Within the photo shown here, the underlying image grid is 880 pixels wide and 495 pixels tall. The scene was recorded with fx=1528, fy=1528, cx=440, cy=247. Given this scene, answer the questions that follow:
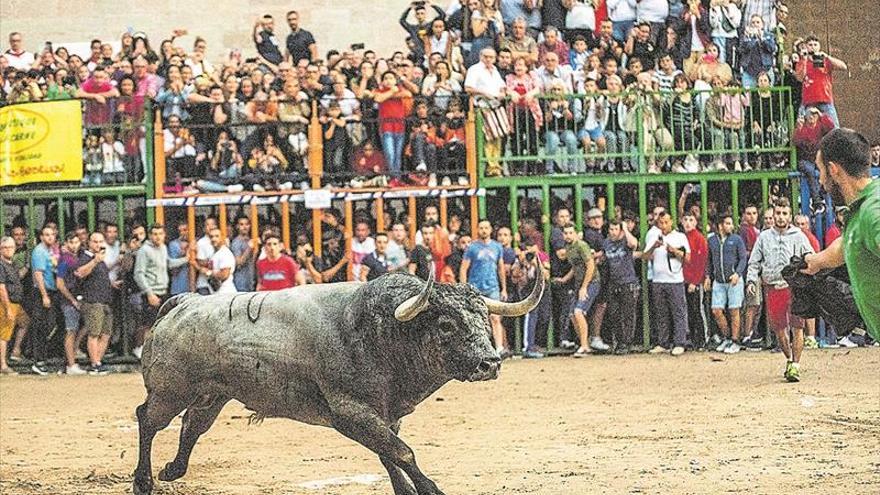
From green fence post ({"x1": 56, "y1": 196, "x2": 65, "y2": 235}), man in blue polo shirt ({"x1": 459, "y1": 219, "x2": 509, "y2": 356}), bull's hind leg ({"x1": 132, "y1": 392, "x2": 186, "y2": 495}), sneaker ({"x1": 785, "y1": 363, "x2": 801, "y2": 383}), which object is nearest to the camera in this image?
bull's hind leg ({"x1": 132, "y1": 392, "x2": 186, "y2": 495})

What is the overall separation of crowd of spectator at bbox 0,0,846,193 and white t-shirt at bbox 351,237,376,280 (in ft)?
2.84

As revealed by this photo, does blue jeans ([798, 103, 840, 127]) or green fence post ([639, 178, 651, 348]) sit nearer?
blue jeans ([798, 103, 840, 127])

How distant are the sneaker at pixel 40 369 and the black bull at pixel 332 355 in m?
9.36

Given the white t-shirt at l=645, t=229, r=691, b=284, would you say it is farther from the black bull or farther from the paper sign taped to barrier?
the black bull

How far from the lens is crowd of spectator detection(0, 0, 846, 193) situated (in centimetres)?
1864

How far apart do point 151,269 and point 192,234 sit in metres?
0.84

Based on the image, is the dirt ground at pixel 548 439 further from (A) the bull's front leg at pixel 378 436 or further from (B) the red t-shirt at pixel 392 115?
(B) the red t-shirt at pixel 392 115

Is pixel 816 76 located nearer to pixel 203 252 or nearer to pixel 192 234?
pixel 203 252

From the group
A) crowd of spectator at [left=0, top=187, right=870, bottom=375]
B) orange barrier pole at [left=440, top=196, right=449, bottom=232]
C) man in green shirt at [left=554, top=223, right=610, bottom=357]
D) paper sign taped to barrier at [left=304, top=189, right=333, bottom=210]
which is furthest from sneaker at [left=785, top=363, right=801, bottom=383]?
paper sign taped to barrier at [left=304, top=189, right=333, bottom=210]

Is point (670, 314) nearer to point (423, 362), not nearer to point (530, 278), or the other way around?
point (530, 278)

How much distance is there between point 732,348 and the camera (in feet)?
60.7

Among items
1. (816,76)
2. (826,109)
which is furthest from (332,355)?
(826,109)

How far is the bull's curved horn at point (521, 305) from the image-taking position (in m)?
8.52

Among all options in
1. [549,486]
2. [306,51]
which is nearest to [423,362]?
[549,486]
